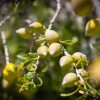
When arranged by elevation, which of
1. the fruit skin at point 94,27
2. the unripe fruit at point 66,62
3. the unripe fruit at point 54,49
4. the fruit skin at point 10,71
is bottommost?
the unripe fruit at point 66,62

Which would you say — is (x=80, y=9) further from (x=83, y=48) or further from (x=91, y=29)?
Result: (x=83, y=48)

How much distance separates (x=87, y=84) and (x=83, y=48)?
142cm

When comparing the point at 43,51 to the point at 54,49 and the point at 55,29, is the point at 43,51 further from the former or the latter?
the point at 55,29

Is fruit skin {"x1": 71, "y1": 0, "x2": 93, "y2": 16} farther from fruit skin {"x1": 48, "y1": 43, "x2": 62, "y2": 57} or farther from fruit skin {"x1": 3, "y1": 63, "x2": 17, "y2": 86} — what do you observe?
fruit skin {"x1": 3, "y1": 63, "x2": 17, "y2": 86}

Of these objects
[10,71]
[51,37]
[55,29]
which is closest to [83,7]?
[51,37]

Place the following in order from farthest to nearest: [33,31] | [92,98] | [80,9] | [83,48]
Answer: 1. [83,48]
2. [33,31]
3. [80,9]
4. [92,98]

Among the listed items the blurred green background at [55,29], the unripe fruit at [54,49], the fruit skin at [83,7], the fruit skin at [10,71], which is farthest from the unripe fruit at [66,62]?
the blurred green background at [55,29]

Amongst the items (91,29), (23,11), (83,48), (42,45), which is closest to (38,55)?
(42,45)

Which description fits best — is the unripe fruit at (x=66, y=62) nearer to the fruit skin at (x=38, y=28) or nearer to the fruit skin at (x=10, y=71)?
the fruit skin at (x=38, y=28)

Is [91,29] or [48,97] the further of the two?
[48,97]

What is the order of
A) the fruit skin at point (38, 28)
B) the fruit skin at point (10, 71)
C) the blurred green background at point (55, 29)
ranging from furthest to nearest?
1. the blurred green background at point (55, 29)
2. the fruit skin at point (10, 71)
3. the fruit skin at point (38, 28)

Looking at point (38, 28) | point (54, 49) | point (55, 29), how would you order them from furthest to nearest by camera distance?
1. point (55, 29)
2. point (38, 28)
3. point (54, 49)

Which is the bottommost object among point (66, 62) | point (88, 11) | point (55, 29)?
point (66, 62)

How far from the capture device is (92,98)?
973 millimetres
